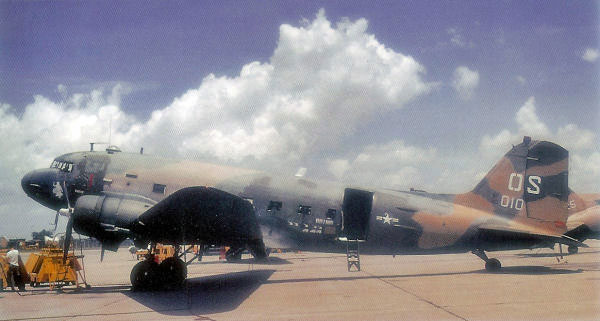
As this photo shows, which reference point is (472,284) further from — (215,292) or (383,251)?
(215,292)

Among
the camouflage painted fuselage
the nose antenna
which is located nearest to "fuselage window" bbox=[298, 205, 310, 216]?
the camouflage painted fuselage

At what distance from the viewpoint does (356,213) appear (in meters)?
11.6

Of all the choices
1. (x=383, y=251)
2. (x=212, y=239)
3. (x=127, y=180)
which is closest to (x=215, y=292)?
(x=212, y=239)

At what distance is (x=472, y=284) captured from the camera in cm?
989

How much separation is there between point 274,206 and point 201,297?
3.42 m

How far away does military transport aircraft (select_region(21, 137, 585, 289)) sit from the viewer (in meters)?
11.0

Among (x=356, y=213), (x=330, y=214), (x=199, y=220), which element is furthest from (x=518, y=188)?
(x=199, y=220)

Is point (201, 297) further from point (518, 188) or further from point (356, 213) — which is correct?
point (518, 188)

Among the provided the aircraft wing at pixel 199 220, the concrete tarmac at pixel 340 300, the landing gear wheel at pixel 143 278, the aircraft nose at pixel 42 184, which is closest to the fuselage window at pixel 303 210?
the aircraft wing at pixel 199 220

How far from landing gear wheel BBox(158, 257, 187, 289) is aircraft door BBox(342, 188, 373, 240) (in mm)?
4554

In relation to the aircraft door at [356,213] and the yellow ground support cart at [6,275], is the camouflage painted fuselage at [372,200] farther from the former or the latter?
the yellow ground support cart at [6,275]

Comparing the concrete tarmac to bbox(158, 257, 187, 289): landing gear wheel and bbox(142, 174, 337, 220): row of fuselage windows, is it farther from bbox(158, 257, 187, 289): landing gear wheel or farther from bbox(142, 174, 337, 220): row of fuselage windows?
bbox(142, 174, 337, 220): row of fuselage windows

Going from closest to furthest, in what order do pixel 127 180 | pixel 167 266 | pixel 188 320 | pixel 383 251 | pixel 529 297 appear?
pixel 188 320 < pixel 529 297 < pixel 167 266 < pixel 127 180 < pixel 383 251

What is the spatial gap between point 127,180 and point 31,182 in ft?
9.82
